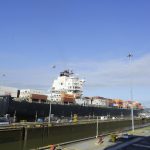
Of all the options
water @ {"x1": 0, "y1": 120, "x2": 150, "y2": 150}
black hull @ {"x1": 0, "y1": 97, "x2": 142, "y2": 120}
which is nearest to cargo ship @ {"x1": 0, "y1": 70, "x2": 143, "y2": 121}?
black hull @ {"x1": 0, "y1": 97, "x2": 142, "y2": 120}

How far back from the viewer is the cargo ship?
92750 millimetres

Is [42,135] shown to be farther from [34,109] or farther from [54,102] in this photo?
[54,102]

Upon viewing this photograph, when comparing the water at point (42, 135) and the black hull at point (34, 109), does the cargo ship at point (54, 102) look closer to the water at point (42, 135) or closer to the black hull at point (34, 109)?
the black hull at point (34, 109)

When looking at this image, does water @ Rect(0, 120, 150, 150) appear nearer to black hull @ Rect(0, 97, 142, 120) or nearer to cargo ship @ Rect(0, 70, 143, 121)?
cargo ship @ Rect(0, 70, 143, 121)

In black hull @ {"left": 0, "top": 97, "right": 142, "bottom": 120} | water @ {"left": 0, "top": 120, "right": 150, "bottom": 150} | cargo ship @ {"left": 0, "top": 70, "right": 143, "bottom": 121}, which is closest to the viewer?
water @ {"left": 0, "top": 120, "right": 150, "bottom": 150}

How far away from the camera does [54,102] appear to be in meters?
120

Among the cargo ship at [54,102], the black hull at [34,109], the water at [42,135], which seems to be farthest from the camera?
the cargo ship at [54,102]

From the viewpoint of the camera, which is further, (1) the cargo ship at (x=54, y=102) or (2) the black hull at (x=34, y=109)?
(1) the cargo ship at (x=54, y=102)

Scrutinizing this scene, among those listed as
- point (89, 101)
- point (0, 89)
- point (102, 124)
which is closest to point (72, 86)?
point (89, 101)

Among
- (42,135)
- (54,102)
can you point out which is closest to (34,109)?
(54,102)

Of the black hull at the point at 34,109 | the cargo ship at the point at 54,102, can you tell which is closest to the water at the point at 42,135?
the cargo ship at the point at 54,102

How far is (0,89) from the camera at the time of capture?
116 metres

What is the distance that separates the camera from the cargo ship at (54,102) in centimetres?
9275

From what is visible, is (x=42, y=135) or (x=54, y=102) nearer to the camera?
(x=42, y=135)
